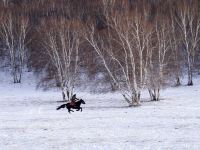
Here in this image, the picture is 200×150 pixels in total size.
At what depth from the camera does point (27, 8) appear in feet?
299

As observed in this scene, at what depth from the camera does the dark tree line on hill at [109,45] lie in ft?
116

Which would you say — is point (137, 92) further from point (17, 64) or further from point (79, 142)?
A: point (17, 64)

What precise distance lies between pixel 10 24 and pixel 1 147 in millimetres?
55653

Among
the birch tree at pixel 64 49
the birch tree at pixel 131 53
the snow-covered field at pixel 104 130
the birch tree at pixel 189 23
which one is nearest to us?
the snow-covered field at pixel 104 130

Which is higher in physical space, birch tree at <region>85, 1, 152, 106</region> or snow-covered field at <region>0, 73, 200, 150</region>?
birch tree at <region>85, 1, 152, 106</region>

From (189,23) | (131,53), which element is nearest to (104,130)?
(131,53)

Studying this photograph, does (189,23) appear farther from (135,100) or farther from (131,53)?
(135,100)

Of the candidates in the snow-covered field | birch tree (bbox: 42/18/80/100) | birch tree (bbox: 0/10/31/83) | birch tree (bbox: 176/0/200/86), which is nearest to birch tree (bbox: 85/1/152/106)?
the snow-covered field

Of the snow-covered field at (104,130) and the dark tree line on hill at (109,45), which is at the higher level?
the dark tree line on hill at (109,45)

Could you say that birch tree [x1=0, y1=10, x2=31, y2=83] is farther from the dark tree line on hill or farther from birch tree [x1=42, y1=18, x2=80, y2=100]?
birch tree [x1=42, y1=18, x2=80, y2=100]

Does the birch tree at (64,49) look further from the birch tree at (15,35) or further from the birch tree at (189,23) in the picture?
the birch tree at (15,35)

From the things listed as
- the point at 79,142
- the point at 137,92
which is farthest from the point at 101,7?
the point at 79,142

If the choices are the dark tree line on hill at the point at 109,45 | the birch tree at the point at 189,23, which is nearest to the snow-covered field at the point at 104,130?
the dark tree line on hill at the point at 109,45

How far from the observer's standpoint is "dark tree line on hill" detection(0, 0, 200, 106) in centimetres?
3544
